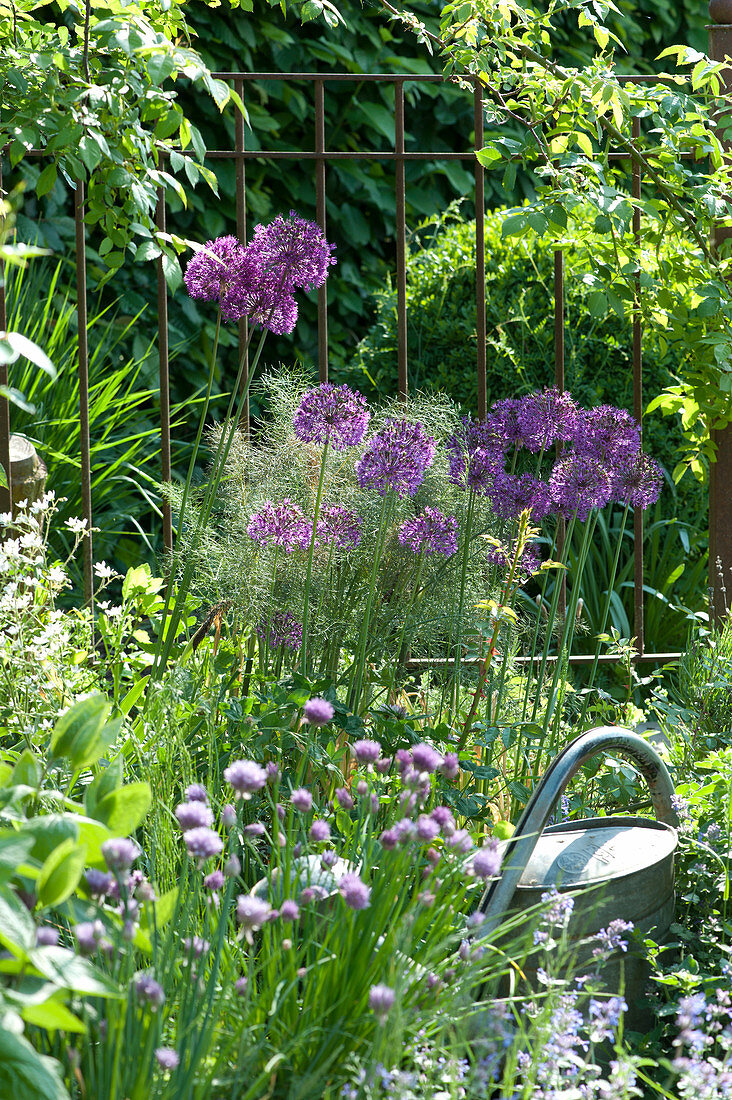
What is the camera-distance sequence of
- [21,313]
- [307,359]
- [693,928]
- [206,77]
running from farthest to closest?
[307,359]
[21,313]
[206,77]
[693,928]

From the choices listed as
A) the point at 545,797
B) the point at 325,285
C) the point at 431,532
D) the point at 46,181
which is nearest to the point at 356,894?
the point at 545,797

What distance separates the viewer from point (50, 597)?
2.32m

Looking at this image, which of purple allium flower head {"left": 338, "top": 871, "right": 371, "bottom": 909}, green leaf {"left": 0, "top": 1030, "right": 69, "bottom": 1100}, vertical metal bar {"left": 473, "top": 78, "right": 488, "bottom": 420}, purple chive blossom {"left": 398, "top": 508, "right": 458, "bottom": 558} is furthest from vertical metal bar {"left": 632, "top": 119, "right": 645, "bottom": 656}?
green leaf {"left": 0, "top": 1030, "right": 69, "bottom": 1100}

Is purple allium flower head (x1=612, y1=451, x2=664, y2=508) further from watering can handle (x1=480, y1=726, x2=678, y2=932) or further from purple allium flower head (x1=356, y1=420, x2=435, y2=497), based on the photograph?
watering can handle (x1=480, y1=726, x2=678, y2=932)

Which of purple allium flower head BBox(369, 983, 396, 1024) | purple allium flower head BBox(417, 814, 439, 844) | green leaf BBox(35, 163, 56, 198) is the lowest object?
purple allium flower head BBox(369, 983, 396, 1024)

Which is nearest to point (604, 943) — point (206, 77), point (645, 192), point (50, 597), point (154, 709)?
point (154, 709)

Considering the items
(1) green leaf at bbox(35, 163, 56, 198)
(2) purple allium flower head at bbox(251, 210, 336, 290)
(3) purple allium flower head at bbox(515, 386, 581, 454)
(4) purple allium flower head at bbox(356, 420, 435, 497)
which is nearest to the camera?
(4) purple allium flower head at bbox(356, 420, 435, 497)

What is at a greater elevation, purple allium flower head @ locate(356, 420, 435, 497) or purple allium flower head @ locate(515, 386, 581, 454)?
purple allium flower head @ locate(515, 386, 581, 454)

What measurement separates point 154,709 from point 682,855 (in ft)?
3.19

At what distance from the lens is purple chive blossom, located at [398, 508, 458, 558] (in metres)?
2.31

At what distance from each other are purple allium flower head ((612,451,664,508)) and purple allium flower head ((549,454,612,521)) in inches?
2.2

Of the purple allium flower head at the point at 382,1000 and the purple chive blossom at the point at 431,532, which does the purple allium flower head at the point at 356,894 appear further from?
the purple chive blossom at the point at 431,532

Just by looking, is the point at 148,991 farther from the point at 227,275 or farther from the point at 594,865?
the point at 227,275

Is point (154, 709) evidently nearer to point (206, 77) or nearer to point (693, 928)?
point (693, 928)
